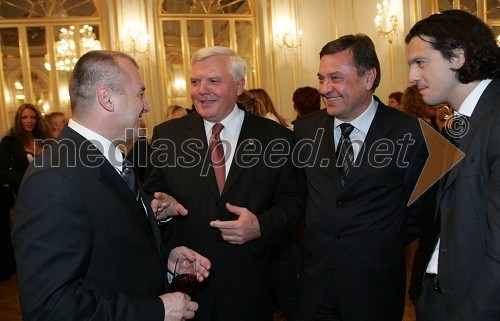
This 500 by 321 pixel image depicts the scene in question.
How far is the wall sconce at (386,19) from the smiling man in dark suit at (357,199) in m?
6.73

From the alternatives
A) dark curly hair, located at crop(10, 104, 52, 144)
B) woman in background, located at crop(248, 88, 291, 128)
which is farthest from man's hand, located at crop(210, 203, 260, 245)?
dark curly hair, located at crop(10, 104, 52, 144)

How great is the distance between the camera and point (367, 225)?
2117 millimetres

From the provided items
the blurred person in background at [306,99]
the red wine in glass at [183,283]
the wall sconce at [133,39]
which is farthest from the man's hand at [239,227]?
the wall sconce at [133,39]

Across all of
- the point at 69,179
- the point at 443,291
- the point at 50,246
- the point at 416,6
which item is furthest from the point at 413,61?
the point at 416,6

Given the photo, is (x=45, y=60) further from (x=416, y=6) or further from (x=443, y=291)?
(x=443, y=291)

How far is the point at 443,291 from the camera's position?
1536 mm

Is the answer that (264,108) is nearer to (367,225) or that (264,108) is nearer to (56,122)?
(367,225)

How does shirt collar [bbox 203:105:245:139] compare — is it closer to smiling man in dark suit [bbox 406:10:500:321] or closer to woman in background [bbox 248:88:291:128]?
smiling man in dark suit [bbox 406:10:500:321]

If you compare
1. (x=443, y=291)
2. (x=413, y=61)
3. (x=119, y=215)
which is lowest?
(x=443, y=291)

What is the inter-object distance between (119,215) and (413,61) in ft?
4.15

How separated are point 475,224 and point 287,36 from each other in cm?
836

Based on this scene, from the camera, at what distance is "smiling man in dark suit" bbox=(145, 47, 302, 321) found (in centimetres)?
220

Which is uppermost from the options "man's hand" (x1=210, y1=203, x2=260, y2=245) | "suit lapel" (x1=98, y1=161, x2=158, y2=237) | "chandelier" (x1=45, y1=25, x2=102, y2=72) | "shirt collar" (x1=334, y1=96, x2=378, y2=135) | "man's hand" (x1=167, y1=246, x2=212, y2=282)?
"chandelier" (x1=45, y1=25, x2=102, y2=72)

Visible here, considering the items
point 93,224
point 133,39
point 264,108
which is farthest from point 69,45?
point 93,224
